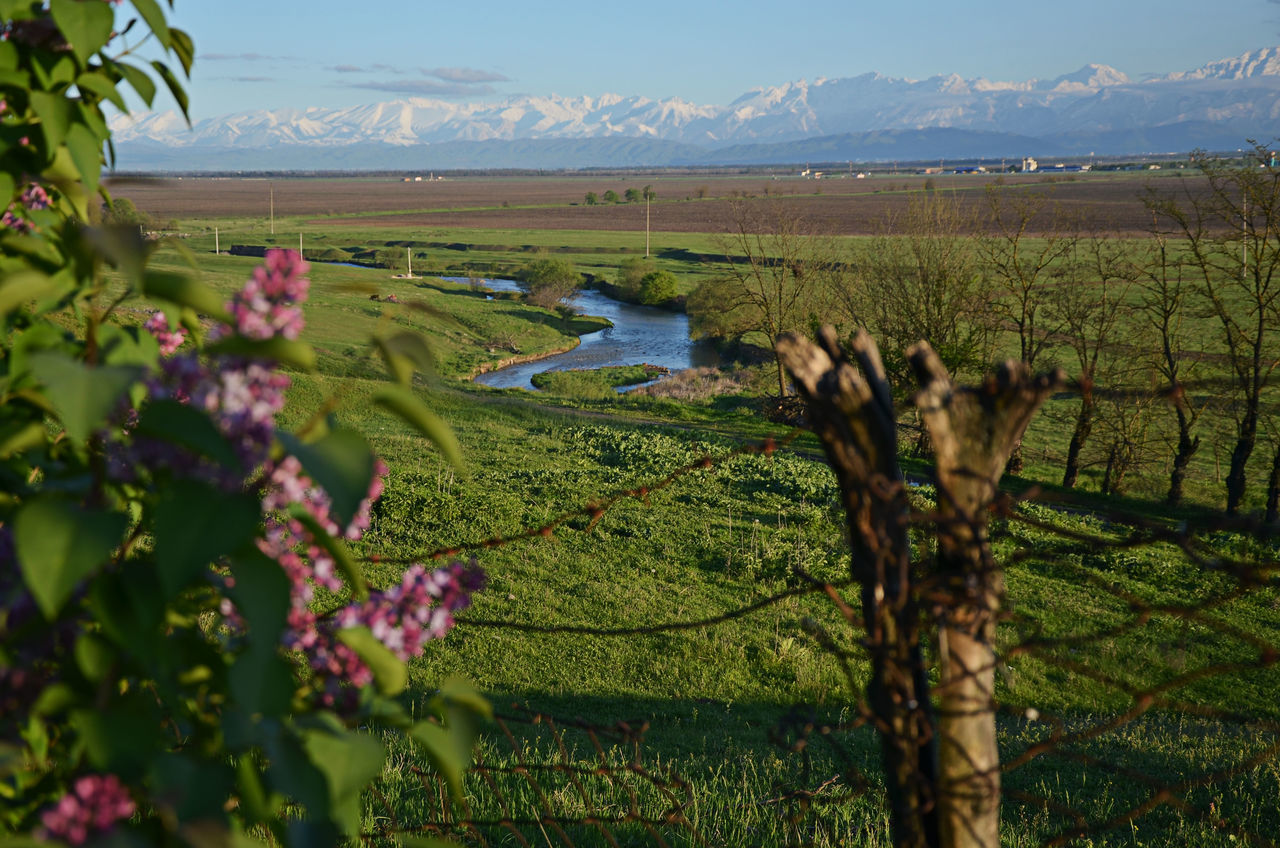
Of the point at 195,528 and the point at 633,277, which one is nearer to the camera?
the point at 195,528

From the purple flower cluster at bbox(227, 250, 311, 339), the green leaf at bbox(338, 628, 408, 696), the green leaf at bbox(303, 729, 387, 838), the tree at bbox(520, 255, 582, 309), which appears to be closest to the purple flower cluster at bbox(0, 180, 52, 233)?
the purple flower cluster at bbox(227, 250, 311, 339)

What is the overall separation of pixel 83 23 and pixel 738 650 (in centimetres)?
879

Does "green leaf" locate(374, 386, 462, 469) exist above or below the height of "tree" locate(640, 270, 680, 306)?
above

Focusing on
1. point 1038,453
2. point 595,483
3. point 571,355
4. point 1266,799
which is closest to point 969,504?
point 1266,799

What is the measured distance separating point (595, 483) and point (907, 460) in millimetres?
12039

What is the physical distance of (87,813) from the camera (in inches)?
28.5

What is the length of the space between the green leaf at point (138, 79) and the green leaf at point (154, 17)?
0.39 feet

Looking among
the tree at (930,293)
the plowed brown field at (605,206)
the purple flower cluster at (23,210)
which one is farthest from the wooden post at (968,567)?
the plowed brown field at (605,206)

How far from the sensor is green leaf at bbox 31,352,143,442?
0.66 meters

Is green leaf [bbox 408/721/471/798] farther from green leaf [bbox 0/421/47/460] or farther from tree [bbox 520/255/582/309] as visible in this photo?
tree [bbox 520/255/582/309]

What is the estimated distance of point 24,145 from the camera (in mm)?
1257

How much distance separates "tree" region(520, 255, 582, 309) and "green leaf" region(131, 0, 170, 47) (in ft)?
198

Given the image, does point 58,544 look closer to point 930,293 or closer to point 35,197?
point 35,197

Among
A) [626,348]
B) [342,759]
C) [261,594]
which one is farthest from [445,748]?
[626,348]
